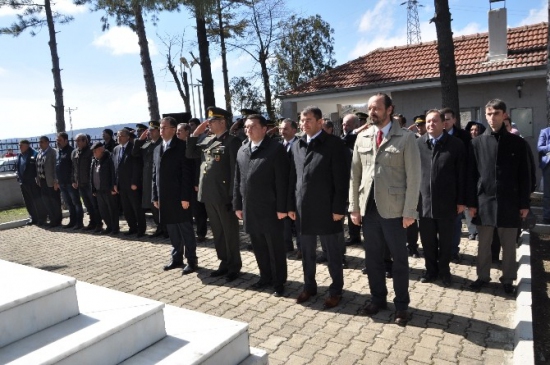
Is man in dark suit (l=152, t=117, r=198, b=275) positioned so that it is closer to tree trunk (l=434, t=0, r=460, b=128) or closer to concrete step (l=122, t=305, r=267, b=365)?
concrete step (l=122, t=305, r=267, b=365)

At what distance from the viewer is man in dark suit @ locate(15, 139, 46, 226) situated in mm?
10516

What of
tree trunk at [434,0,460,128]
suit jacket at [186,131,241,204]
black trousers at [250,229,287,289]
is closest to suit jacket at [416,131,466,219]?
black trousers at [250,229,287,289]

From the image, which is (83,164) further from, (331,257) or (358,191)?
(358,191)

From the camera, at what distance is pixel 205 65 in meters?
14.5

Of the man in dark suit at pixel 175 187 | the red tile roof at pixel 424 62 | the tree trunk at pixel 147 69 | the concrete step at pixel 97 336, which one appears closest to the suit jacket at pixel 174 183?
the man in dark suit at pixel 175 187

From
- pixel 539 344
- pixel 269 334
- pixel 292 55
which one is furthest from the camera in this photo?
pixel 292 55

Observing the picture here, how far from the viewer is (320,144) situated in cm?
467

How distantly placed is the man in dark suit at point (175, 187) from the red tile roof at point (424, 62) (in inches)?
404

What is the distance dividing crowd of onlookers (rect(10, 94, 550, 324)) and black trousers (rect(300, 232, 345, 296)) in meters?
0.01

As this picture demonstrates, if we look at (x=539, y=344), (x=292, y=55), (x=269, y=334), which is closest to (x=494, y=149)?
(x=539, y=344)

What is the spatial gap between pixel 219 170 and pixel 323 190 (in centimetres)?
163

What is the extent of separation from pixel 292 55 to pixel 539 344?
1007 inches

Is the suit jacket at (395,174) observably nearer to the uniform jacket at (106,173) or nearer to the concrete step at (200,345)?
the concrete step at (200,345)

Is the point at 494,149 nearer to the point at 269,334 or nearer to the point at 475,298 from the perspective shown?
the point at 475,298
